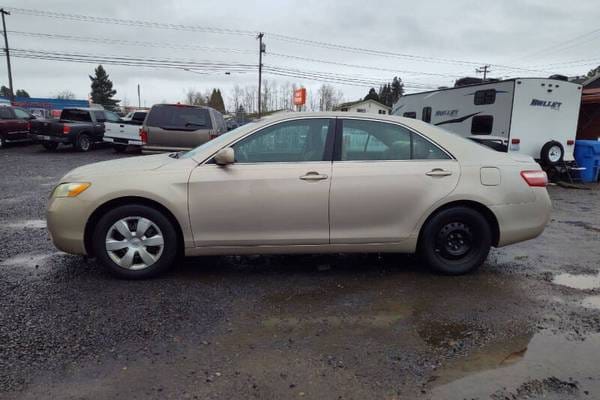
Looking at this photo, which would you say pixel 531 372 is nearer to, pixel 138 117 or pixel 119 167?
pixel 119 167

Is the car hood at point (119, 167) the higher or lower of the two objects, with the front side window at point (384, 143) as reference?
lower

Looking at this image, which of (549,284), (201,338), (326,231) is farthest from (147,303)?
(549,284)

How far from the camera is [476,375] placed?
2.74 m

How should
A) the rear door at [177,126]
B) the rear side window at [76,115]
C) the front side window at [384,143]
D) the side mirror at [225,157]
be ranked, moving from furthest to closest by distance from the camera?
1. the rear side window at [76,115]
2. the rear door at [177,126]
3. the front side window at [384,143]
4. the side mirror at [225,157]

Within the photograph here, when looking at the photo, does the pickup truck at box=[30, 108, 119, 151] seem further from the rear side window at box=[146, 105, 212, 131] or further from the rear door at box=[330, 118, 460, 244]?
the rear door at box=[330, 118, 460, 244]

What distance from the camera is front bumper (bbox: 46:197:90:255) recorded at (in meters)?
3.96

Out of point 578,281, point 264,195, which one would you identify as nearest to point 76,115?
point 264,195

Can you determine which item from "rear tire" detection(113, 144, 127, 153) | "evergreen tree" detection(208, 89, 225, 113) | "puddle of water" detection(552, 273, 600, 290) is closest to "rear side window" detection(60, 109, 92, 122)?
"rear tire" detection(113, 144, 127, 153)

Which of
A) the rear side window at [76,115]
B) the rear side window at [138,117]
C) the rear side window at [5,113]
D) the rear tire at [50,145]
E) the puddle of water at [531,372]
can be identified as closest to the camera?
the puddle of water at [531,372]

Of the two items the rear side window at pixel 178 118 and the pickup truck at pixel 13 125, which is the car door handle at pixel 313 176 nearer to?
the rear side window at pixel 178 118

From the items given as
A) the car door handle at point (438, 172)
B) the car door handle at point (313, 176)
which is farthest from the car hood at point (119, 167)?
the car door handle at point (438, 172)

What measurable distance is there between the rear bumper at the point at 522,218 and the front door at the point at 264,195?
68.6 inches

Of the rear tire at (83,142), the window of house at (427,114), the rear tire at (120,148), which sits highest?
the window of house at (427,114)

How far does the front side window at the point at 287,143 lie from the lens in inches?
164
